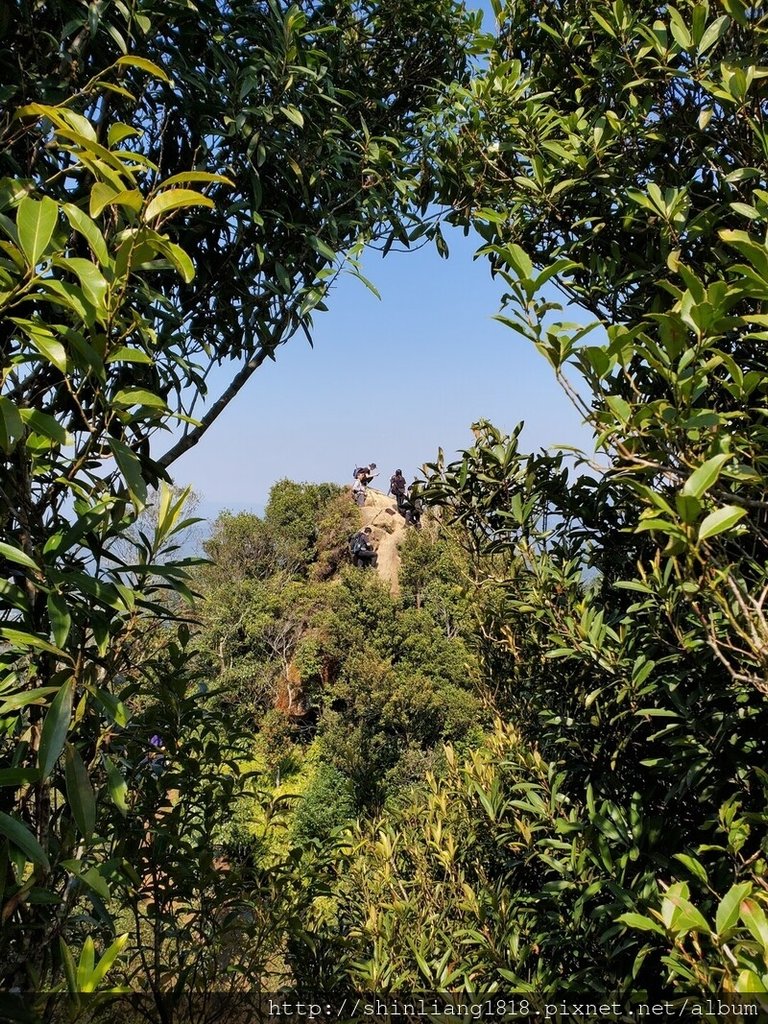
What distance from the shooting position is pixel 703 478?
103cm

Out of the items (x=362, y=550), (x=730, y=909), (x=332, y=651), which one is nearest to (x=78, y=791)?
(x=730, y=909)

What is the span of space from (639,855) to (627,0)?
2495 mm

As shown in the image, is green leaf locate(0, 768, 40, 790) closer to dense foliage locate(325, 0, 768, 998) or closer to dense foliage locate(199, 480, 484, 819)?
dense foliage locate(325, 0, 768, 998)

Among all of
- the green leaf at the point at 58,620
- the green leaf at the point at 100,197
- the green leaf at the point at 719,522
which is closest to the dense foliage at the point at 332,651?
the green leaf at the point at 719,522

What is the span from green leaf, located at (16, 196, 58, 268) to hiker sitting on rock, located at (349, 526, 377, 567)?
56.6 feet

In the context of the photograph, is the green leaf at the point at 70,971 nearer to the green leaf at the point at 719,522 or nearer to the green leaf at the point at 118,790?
the green leaf at the point at 118,790

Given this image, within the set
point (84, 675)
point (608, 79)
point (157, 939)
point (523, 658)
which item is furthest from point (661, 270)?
point (157, 939)

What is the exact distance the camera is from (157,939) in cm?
200

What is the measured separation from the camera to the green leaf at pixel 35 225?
0.93 metres

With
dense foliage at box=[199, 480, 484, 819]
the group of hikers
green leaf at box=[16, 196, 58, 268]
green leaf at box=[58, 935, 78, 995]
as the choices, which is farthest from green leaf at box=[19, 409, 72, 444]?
the group of hikers

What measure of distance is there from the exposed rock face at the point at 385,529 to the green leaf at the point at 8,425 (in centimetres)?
1711

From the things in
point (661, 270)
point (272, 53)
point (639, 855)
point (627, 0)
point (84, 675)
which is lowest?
point (639, 855)

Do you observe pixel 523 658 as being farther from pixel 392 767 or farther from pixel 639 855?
pixel 392 767

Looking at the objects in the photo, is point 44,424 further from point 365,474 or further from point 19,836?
point 365,474
